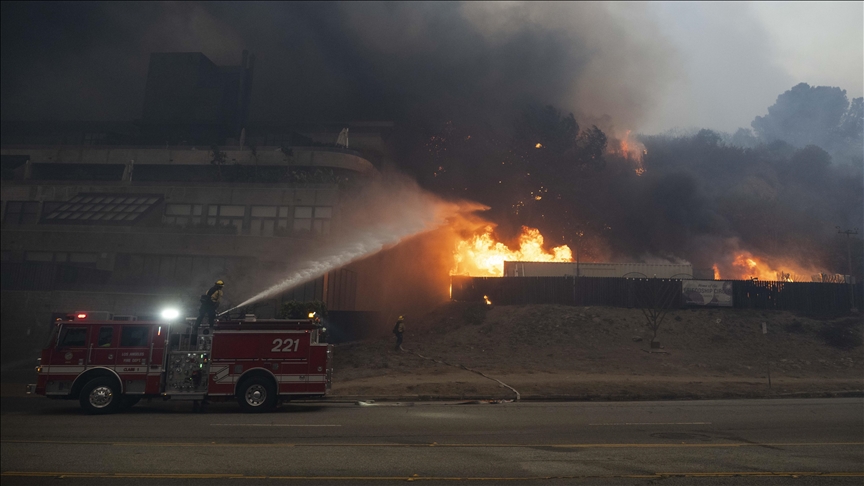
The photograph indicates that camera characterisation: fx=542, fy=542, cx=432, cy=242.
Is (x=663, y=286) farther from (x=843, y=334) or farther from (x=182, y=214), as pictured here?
(x=182, y=214)

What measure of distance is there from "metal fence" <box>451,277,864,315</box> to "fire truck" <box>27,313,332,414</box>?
26.5 meters

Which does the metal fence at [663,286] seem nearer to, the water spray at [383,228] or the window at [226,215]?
the water spray at [383,228]

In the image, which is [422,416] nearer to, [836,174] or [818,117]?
[836,174]

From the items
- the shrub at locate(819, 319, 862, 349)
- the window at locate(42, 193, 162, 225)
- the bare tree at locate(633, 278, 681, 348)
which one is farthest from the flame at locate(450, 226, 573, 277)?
the window at locate(42, 193, 162, 225)

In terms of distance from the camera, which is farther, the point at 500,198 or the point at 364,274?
the point at 500,198

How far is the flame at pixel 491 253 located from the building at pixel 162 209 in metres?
12.9

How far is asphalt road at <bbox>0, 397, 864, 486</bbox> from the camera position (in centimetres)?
835

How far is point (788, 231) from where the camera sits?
192 ft

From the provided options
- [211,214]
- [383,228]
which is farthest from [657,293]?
[211,214]

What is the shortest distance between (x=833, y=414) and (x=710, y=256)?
49.6 meters

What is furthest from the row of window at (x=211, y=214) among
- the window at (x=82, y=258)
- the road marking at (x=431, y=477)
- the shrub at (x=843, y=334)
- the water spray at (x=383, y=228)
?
the road marking at (x=431, y=477)

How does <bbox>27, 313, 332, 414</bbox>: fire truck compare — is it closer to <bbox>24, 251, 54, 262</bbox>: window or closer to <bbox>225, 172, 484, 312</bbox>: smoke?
<bbox>225, 172, 484, 312</bbox>: smoke

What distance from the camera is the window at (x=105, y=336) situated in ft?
52.6

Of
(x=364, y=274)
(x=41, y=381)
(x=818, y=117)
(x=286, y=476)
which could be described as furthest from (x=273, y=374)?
(x=818, y=117)
